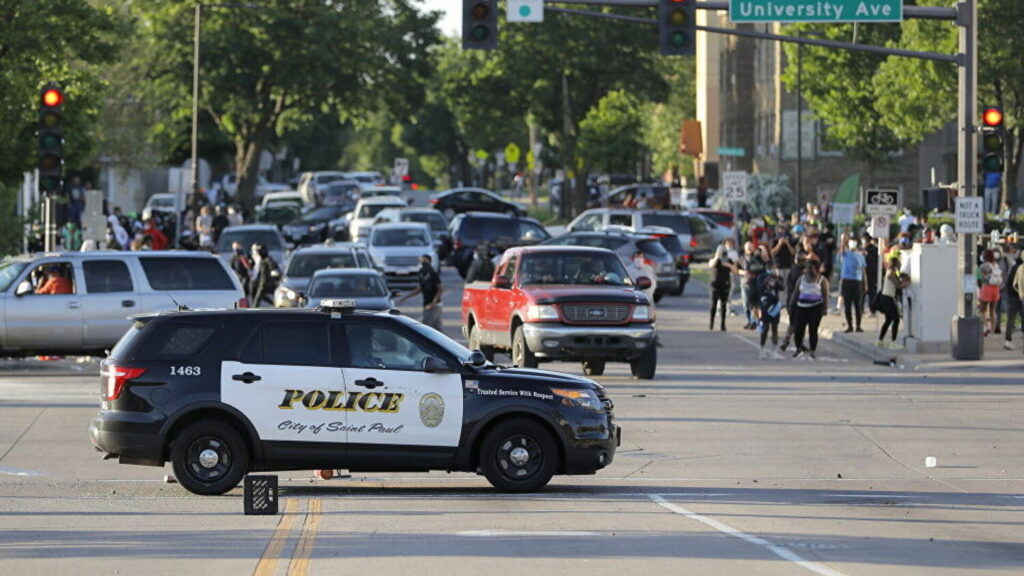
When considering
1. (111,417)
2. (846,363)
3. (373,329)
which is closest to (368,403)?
(373,329)

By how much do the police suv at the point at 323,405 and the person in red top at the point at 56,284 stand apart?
12830mm

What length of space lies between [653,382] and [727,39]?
64148mm

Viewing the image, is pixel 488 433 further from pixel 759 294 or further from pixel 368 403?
pixel 759 294

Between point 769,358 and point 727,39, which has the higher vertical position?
point 727,39

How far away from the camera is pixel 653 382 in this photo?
1046 inches

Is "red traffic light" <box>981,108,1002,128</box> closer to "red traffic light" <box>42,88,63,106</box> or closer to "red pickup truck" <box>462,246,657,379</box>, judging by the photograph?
"red pickup truck" <box>462,246,657,379</box>

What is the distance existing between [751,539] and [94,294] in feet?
56.4

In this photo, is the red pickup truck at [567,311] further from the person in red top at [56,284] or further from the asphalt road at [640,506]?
the person in red top at [56,284]

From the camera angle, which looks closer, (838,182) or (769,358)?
(769,358)

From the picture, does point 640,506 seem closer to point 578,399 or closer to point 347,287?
point 578,399

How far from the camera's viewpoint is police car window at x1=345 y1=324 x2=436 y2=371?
1534 cm

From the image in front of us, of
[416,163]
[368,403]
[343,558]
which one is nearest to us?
[343,558]

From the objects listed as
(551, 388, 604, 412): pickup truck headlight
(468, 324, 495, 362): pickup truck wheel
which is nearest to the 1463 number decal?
(551, 388, 604, 412): pickup truck headlight

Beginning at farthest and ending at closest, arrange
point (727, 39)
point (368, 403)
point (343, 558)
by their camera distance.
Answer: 1. point (727, 39)
2. point (368, 403)
3. point (343, 558)
